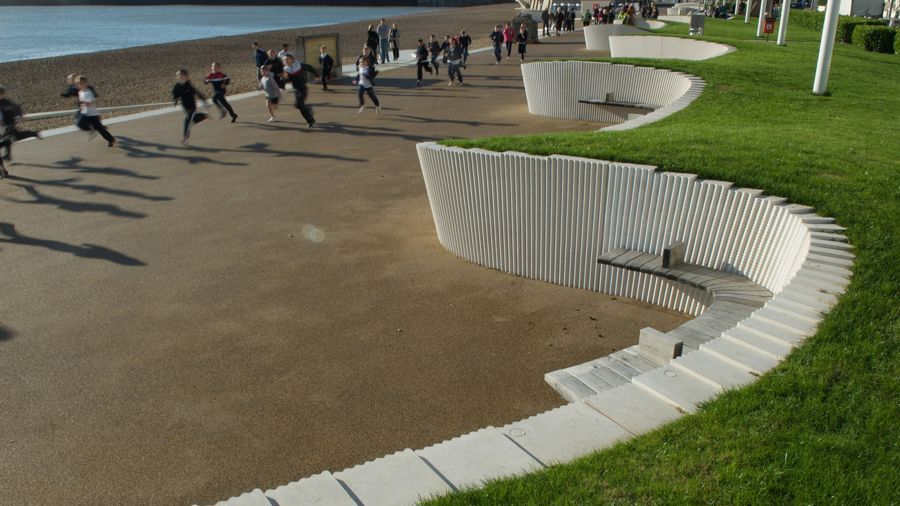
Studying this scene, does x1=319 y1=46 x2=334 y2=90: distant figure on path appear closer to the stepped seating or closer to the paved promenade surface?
the paved promenade surface

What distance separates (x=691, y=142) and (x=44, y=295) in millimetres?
8092

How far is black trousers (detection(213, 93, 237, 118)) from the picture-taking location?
17.2m

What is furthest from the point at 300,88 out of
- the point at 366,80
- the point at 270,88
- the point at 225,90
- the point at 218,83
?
the point at 225,90

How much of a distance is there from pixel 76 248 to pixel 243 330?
3.84m

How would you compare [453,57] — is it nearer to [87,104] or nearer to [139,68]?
[87,104]

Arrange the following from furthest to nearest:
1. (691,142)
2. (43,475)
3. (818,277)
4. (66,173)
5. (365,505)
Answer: (66,173)
(691,142)
(818,277)
(43,475)
(365,505)

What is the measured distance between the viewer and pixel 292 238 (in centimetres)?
1013

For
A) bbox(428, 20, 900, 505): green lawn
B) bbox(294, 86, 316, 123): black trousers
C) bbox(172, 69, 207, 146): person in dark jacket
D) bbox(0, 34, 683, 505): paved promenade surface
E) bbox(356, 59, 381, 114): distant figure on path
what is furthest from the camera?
bbox(356, 59, 381, 114): distant figure on path

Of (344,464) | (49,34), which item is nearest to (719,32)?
(344,464)

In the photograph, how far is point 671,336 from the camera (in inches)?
232

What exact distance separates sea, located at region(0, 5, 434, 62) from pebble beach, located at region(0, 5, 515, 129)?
29.0 feet

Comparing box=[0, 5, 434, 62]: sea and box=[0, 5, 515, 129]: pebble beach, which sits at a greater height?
box=[0, 5, 434, 62]: sea

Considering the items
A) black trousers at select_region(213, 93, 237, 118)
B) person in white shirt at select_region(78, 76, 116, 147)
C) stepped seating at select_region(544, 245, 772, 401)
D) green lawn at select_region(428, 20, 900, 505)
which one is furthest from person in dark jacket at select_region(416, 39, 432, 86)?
stepped seating at select_region(544, 245, 772, 401)

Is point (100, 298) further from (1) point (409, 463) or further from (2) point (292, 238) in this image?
(1) point (409, 463)
